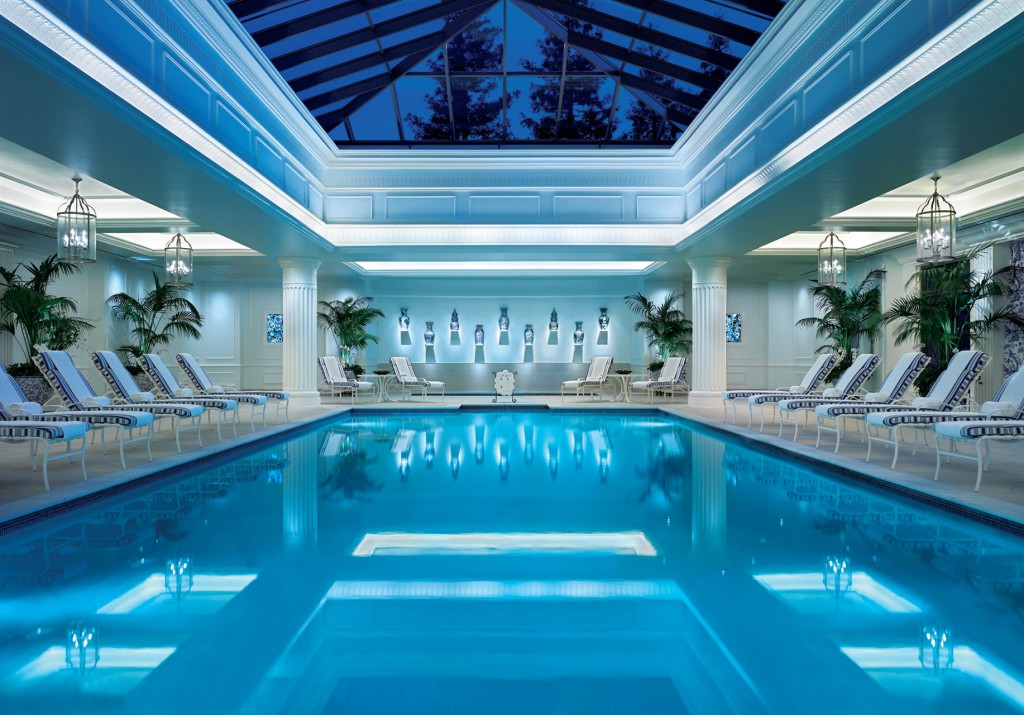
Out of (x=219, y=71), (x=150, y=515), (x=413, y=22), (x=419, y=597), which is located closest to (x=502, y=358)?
(x=413, y=22)

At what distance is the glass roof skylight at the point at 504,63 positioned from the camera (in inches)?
393

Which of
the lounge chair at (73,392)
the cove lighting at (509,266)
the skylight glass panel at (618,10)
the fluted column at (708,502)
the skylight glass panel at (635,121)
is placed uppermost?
the skylight glass panel at (618,10)

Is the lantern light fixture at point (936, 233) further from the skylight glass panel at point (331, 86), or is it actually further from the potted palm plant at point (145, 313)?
the potted palm plant at point (145, 313)

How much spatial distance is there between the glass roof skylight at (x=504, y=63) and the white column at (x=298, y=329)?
2.71m

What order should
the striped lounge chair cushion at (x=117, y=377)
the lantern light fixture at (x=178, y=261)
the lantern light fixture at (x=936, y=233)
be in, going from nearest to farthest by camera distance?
the lantern light fixture at (x=936, y=233) → the striped lounge chair cushion at (x=117, y=377) → the lantern light fixture at (x=178, y=261)

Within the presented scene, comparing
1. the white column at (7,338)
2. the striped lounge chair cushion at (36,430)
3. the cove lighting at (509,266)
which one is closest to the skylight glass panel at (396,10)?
the cove lighting at (509,266)

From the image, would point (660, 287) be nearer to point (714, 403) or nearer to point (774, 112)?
point (714, 403)

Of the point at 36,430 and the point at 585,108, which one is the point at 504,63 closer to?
the point at 585,108

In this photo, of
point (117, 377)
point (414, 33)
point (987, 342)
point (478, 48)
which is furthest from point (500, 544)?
point (987, 342)

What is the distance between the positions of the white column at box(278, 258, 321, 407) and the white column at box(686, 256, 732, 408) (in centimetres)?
790

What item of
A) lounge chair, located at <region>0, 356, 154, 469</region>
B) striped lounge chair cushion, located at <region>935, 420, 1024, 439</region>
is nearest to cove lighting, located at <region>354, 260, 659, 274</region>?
lounge chair, located at <region>0, 356, 154, 469</region>

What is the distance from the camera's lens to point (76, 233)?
8320mm

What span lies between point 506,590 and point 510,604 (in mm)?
196

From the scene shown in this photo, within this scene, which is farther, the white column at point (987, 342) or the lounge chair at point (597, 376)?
the lounge chair at point (597, 376)
